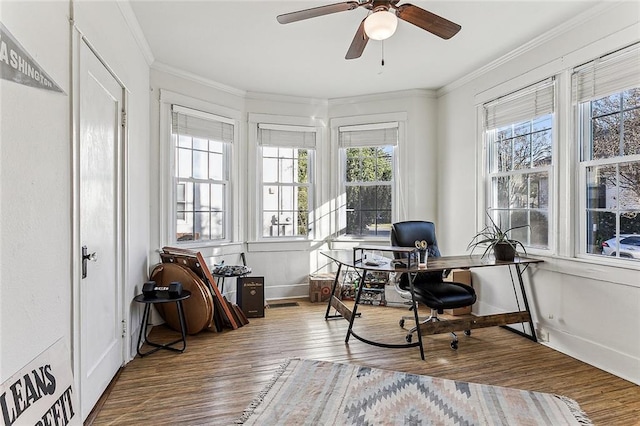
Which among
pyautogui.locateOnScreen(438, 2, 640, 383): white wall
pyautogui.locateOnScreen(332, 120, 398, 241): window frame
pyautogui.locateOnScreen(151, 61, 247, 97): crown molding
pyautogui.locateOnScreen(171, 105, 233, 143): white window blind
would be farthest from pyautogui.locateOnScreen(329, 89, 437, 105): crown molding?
pyautogui.locateOnScreen(171, 105, 233, 143): white window blind

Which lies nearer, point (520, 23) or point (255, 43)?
point (520, 23)

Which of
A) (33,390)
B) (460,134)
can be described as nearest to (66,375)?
(33,390)

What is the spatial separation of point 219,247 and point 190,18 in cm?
246

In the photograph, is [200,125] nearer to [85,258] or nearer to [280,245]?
[280,245]

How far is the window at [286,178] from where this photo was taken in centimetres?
472

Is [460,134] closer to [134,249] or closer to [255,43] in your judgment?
[255,43]

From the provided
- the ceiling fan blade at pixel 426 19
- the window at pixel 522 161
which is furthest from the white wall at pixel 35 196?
the window at pixel 522 161

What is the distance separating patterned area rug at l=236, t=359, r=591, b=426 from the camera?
6.47 ft

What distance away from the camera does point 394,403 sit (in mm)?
2139

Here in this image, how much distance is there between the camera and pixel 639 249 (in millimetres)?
2516

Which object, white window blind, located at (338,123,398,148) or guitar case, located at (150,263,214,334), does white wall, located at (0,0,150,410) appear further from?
white window blind, located at (338,123,398,148)

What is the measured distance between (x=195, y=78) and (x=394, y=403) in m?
3.77

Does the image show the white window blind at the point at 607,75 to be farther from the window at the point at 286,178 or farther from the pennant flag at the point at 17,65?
the pennant flag at the point at 17,65

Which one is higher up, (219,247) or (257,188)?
(257,188)
